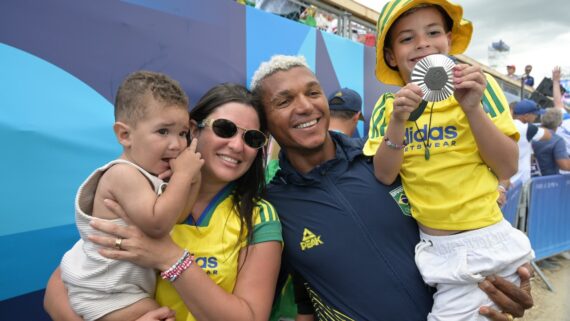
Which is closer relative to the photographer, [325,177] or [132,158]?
[132,158]

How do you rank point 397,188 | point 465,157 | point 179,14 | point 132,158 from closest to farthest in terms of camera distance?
point 132,158 → point 465,157 → point 397,188 → point 179,14

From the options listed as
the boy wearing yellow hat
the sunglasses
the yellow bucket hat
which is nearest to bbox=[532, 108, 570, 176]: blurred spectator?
the yellow bucket hat

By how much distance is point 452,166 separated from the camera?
1.70 m

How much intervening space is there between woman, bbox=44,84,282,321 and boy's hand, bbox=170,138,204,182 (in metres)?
0.11

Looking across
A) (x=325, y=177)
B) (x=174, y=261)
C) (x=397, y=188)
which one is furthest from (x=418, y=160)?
(x=174, y=261)

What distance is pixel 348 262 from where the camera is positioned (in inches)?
67.5

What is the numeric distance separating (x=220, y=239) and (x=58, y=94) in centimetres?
146

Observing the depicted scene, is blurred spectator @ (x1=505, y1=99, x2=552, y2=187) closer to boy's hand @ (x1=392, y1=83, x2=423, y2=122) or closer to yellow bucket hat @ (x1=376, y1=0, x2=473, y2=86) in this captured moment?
yellow bucket hat @ (x1=376, y1=0, x2=473, y2=86)

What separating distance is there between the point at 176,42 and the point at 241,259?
6.34 ft

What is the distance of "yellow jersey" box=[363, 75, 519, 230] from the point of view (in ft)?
5.47

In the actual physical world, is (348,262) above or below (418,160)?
below

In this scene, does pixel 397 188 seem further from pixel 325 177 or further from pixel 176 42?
pixel 176 42

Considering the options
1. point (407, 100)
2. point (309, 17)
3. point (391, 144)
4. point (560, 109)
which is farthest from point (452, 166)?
point (560, 109)

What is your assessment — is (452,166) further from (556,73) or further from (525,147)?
(556,73)
